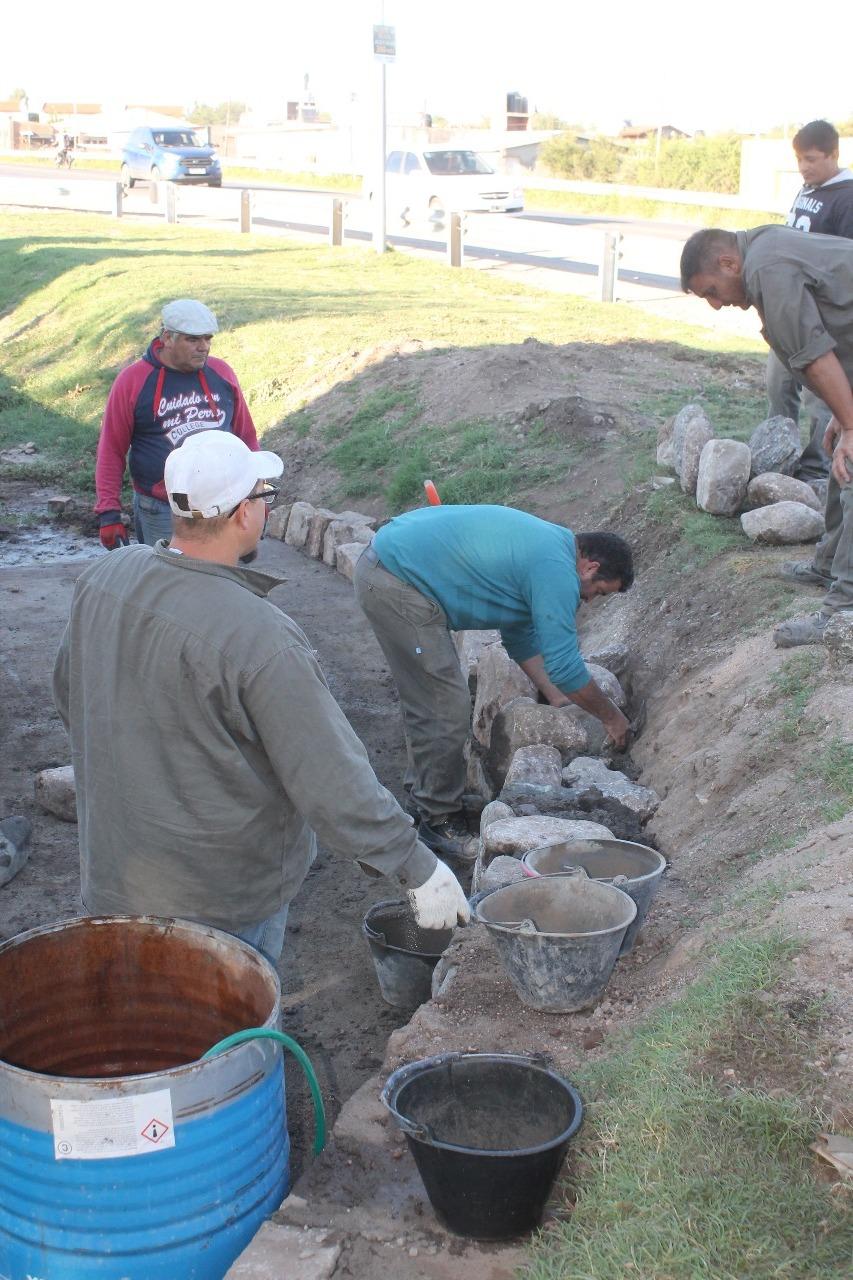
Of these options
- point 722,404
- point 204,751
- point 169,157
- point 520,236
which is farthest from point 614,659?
point 169,157

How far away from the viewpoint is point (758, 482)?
22.2 ft

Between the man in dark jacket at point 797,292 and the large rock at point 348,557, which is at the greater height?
the man in dark jacket at point 797,292

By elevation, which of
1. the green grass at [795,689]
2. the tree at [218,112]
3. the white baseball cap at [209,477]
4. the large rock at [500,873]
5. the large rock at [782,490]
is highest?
the tree at [218,112]

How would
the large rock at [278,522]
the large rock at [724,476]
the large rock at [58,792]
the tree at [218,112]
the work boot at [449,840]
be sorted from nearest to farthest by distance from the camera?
1. the work boot at [449,840]
2. the large rock at [58,792]
3. the large rock at [724,476]
4. the large rock at [278,522]
5. the tree at [218,112]

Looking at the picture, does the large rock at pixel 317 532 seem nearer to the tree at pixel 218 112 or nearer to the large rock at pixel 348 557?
the large rock at pixel 348 557

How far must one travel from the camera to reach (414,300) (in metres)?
15.0

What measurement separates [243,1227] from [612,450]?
6735mm

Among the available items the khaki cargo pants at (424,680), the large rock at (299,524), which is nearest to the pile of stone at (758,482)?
the khaki cargo pants at (424,680)

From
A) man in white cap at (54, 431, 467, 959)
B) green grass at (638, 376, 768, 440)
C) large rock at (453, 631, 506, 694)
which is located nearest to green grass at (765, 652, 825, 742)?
large rock at (453, 631, 506, 694)

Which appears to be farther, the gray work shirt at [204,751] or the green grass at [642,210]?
the green grass at [642,210]

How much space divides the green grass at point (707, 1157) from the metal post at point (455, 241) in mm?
16247

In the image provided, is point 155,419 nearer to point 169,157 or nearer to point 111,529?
point 111,529

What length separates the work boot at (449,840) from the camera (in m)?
5.35

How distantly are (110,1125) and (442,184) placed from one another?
2441 centimetres
